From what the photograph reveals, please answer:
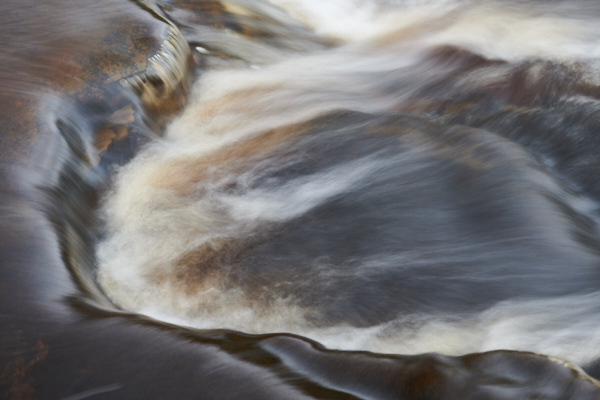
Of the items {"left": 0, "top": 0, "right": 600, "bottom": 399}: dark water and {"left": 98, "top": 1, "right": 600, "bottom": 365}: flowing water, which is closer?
{"left": 0, "top": 0, "right": 600, "bottom": 399}: dark water

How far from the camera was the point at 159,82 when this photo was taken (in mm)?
4367

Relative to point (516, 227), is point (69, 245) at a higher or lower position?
lower

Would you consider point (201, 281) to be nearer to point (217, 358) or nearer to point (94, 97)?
point (217, 358)

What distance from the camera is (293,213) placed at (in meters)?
3.25

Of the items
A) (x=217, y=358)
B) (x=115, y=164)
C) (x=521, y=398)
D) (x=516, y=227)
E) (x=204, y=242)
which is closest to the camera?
(x=521, y=398)

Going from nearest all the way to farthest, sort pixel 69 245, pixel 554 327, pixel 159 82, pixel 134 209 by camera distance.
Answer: pixel 554 327
pixel 69 245
pixel 134 209
pixel 159 82

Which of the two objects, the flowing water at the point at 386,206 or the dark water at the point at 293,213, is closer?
the dark water at the point at 293,213

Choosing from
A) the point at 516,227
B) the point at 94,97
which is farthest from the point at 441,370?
the point at 94,97

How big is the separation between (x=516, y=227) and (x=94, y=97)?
94.8 inches

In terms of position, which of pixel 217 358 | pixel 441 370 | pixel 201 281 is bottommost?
pixel 201 281

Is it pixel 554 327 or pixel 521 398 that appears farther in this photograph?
pixel 554 327

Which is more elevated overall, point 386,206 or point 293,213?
point 386,206

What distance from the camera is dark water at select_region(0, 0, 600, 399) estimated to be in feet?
6.31

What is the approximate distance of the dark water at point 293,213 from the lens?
192cm
